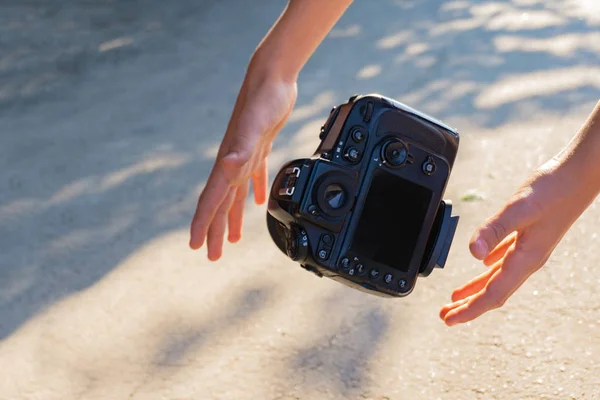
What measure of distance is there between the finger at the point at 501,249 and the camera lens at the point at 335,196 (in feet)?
0.74

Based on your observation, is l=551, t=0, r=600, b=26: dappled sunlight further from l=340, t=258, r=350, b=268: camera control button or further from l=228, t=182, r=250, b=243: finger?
l=340, t=258, r=350, b=268: camera control button

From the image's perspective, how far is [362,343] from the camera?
5.07 ft

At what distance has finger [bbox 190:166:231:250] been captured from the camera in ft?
3.67

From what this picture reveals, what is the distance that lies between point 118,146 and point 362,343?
1.19 metres

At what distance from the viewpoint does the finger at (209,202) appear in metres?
1.12

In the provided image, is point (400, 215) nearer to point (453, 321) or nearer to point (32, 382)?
point (453, 321)

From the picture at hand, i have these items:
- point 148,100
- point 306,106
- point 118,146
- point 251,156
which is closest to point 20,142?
point 118,146

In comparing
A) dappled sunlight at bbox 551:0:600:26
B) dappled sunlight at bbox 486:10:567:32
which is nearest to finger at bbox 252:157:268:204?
dappled sunlight at bbox 486:10:567:32

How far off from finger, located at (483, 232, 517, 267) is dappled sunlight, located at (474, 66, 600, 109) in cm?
159

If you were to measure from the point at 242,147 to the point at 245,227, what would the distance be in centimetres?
93

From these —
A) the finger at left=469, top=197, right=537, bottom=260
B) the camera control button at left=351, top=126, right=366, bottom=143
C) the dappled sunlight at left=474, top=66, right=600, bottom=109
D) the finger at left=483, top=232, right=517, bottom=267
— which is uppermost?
the finger at left=469, top=197, right=537, bottom=260

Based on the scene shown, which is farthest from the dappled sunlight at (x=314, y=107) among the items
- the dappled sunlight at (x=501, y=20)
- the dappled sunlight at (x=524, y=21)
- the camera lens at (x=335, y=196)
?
the camera lens at (x=335, y=196)

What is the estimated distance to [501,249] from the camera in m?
1.07

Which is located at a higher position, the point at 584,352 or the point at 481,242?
the point at 481,242
